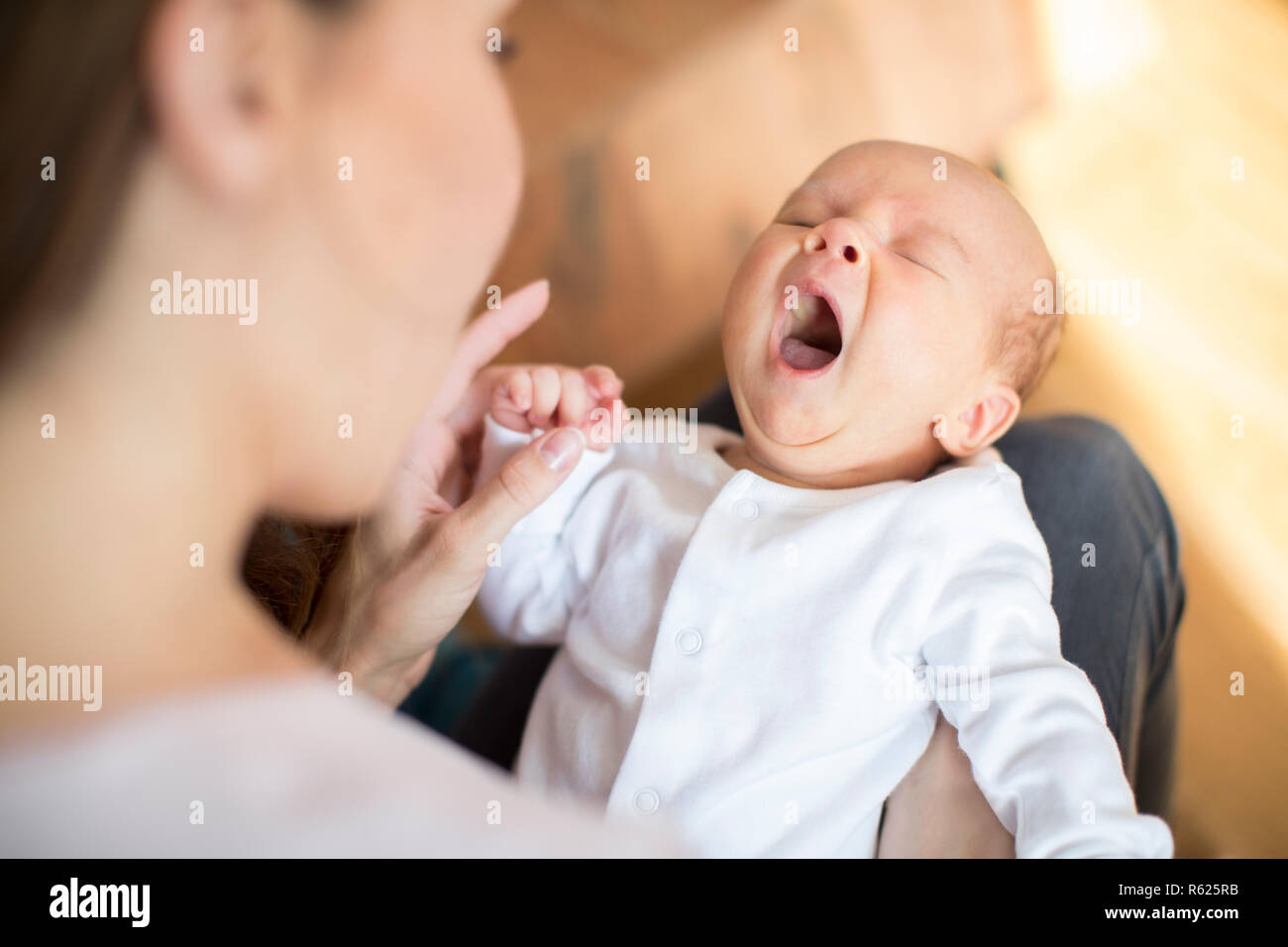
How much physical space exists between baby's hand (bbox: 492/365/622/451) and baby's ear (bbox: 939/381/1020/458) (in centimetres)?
35

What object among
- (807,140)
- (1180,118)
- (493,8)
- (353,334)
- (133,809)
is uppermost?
(1180,118)

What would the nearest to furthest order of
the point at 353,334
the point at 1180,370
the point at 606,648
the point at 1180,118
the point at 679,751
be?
the point at 353,334 < the point at 679,751 < the point at 606,648 < the point at 1180,370 < the point at 1180,118

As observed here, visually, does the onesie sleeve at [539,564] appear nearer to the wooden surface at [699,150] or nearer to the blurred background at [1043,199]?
the blurred background at [1043,199]

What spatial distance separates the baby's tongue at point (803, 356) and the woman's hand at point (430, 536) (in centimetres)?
18

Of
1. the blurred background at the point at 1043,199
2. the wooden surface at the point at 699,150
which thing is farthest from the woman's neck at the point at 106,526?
the wooden surface at the point at 699,150

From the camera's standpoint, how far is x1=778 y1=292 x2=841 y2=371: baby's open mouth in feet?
3.18

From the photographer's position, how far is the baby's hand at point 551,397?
3.25 feet

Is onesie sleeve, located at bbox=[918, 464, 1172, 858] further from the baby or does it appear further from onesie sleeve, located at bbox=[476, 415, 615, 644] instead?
onesie sleeve, located at bbox=[476, 415, 615, 644]

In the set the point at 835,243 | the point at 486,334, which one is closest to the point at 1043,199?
the point at 835,243

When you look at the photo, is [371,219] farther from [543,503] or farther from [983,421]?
[983,421]

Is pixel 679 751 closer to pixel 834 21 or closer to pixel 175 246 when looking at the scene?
pixel 175 246

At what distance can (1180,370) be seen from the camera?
2.29 metres

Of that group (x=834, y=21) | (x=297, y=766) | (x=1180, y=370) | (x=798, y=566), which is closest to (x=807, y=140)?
(x=834, y=21)
